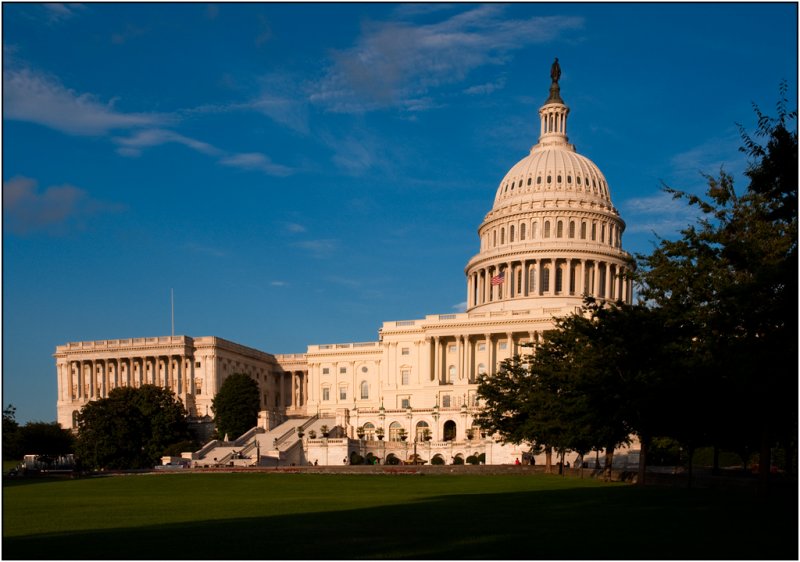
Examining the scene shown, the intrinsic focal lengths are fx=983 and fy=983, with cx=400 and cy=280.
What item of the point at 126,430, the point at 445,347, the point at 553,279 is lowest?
the point at 126,430

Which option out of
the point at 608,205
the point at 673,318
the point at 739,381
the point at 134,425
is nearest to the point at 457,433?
the point at 134,425

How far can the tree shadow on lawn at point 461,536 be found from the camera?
19781 millimetres

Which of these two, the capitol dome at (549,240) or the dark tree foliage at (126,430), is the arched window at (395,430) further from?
the capitol dome at (549,240)

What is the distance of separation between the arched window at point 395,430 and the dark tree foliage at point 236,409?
69.2ft

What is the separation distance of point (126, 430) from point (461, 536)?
89699 mm

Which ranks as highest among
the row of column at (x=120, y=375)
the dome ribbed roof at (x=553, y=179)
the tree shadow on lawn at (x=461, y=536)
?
the dome ribbed roof at (x=553, y=179)

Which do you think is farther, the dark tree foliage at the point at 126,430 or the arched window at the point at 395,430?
the arched window at the point at 395,430

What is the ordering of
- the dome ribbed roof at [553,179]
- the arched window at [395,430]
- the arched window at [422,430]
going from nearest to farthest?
the arched window at [422,430] < the arched window at [395,430] < the dome ribbed roof at [553,179]

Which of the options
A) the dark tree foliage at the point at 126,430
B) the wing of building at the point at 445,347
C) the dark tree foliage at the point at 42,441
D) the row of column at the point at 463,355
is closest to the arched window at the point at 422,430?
the wing of building at the point at 445,347

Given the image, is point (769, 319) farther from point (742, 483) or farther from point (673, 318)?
point (742, 483)

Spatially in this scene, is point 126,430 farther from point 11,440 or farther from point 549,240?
point 549,240

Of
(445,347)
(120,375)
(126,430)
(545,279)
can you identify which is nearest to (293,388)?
(120,375)

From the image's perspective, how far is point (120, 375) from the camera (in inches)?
6181

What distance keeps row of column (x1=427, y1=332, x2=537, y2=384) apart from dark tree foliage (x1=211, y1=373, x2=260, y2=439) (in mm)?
25068
